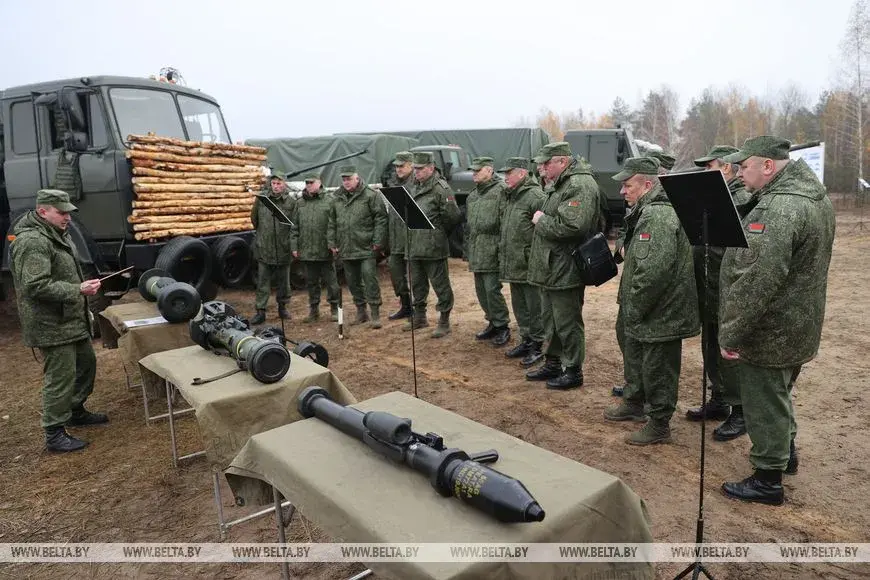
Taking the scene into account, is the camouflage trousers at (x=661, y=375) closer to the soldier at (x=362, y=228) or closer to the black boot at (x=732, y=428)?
the black boot at (x=732, y=428)

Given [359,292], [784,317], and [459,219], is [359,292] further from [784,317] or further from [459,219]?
[784,317]

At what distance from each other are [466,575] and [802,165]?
9.29 ft

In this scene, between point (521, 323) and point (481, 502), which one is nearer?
point (481, 502)

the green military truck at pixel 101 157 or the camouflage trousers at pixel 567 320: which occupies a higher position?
the green military truck at pixel 101 157

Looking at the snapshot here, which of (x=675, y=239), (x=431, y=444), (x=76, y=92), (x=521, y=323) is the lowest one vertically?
(x=521, y=323)

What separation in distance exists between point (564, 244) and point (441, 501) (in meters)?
3.54

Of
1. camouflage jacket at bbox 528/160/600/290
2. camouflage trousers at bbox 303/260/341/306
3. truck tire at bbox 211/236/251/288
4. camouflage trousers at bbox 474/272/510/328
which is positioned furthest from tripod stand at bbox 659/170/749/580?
truck tire at bbox 211/236/251/288

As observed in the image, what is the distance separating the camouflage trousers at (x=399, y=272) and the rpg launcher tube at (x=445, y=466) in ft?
18.3

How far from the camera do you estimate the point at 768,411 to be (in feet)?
10.7

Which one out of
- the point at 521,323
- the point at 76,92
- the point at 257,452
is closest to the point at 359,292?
the point at 521,323

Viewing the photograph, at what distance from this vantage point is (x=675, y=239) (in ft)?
12.8

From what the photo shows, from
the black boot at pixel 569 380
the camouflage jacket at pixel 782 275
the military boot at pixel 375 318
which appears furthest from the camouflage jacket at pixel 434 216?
the camouflage jacket at pixel 782 275

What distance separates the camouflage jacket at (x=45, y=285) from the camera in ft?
14.0

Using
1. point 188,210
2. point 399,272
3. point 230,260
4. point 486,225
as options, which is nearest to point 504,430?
point 486,225
